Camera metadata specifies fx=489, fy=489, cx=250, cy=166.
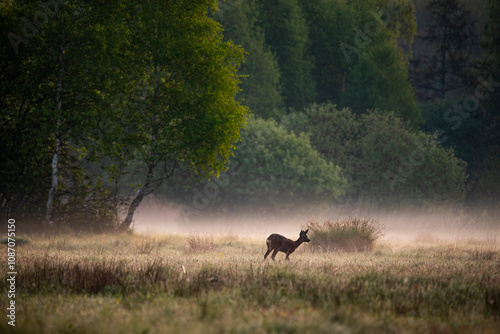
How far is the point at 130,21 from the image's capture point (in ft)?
65.6

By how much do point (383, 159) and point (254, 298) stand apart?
115ft

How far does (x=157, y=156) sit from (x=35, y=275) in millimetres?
11519

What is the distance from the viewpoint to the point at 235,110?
64.1 feet

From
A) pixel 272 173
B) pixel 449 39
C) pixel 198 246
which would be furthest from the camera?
pixel 449 39

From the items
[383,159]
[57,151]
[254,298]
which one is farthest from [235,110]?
[383,159]

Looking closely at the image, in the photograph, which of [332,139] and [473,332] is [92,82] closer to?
[473,332]

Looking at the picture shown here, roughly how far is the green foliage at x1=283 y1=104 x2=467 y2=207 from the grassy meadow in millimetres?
27856

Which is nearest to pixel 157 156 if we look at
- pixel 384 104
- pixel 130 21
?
pixel 130 21

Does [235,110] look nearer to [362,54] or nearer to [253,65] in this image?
[253,65]

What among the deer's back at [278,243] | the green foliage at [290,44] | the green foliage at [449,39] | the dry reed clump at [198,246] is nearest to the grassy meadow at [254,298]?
the deer's back at [278,243]

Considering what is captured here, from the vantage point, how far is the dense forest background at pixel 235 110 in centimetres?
1830

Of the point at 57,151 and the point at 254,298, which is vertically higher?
the point at 57,151

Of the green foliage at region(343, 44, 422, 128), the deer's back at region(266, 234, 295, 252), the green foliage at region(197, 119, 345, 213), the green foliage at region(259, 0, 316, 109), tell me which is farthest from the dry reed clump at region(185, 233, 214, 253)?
the green foliage at region(343, 44, 422, 128)

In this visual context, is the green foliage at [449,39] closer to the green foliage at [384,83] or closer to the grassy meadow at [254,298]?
the green foliage at [384,83]
